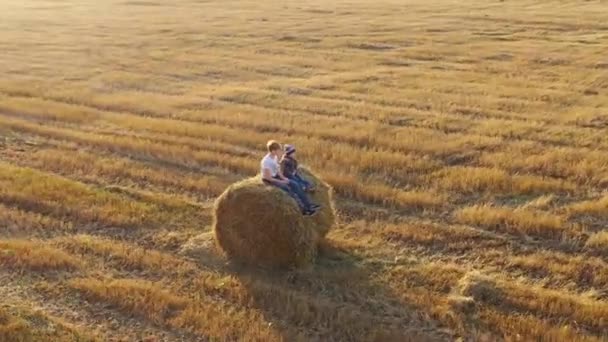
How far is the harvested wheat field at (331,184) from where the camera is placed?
8.98 metres

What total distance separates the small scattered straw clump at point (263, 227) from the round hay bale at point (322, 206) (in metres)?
0.15

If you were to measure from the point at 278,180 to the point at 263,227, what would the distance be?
25.9 inches

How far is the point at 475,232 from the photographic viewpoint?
11398 mm

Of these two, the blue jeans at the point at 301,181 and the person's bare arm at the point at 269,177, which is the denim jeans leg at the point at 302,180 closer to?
the blue jeans at the point at 301,181

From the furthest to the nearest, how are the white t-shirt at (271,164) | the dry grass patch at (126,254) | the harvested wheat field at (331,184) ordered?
1. the white t-shirt at (271,164)
2. the dry grass patch at (126,254)
3. the harvested wheat field at (331,184)

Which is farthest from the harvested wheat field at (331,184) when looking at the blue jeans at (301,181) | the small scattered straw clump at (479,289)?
the blue jeans at (301,181)

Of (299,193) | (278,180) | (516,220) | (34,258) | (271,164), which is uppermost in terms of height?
(271,164)

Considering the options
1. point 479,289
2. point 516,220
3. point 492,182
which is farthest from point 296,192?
point 492,182

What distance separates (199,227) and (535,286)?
485cm

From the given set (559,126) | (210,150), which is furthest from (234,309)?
(559,126)

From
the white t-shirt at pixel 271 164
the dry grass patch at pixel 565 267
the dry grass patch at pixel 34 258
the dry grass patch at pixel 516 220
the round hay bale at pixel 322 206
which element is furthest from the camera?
the dry grass patch at pixel 516 220

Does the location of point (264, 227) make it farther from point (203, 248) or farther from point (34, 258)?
point (34, 258)

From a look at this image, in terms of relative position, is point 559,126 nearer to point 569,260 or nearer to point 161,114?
point 569,260

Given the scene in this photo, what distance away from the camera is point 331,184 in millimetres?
13594
